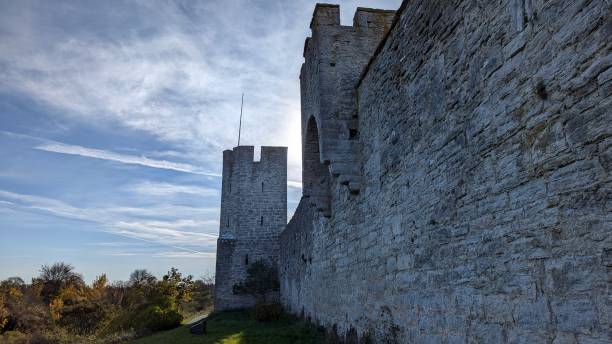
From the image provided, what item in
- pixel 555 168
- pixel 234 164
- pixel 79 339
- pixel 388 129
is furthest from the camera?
pixel 234 164

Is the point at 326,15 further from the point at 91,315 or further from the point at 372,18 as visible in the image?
the point at 91,315

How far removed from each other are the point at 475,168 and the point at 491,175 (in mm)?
255

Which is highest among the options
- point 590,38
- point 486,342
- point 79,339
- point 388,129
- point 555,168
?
point 388,129

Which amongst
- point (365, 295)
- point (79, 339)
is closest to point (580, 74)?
point (365, 295)

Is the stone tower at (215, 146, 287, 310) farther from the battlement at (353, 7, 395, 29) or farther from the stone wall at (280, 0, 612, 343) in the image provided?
the stone wall at (280, 0, 612, 343)

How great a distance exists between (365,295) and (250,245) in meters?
16.2

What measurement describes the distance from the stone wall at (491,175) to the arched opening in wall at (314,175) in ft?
9.01

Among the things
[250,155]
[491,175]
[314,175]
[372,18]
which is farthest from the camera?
[250,155]

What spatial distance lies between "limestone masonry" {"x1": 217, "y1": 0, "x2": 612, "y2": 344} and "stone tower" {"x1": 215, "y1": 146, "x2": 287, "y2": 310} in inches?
589

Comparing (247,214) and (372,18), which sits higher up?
(372,18)

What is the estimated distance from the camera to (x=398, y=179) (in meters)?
5.64

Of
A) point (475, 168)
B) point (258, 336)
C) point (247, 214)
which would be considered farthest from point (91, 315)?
point (475, 168)

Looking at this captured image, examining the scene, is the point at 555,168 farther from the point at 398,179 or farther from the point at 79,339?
the point at 79,339

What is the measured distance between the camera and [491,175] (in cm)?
357
